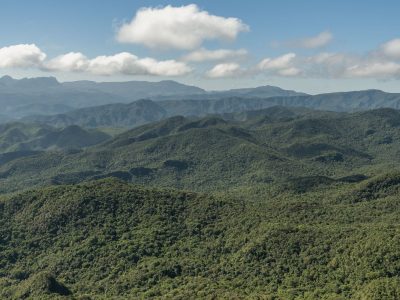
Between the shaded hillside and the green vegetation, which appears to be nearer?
the green vegetation

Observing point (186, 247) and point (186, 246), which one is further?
point (186, 246)

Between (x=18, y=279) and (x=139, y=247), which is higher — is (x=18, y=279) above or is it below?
below

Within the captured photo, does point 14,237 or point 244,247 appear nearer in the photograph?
point 244,247

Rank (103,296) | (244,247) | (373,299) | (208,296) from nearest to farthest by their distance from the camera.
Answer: (373,299), (208,296), (103,296), (244,247)

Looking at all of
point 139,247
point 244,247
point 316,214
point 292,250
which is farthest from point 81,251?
point 316,214

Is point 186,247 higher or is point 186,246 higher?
point 186,246

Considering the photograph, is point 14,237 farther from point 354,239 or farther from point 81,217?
point 354,239

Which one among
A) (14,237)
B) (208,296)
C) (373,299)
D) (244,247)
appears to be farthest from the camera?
(14,237)

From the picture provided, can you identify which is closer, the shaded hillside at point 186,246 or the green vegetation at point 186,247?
the green vegetation at point 186,247
